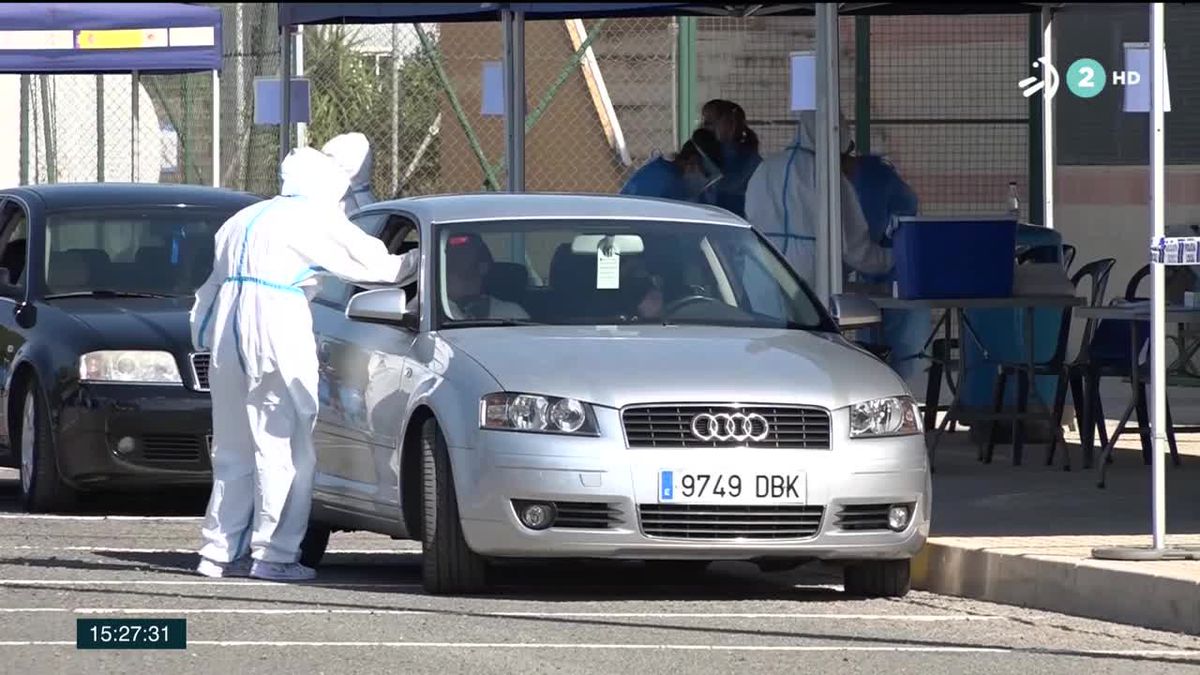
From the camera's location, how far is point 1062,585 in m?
10.1

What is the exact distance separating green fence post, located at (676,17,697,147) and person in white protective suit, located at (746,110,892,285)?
19.4 ft

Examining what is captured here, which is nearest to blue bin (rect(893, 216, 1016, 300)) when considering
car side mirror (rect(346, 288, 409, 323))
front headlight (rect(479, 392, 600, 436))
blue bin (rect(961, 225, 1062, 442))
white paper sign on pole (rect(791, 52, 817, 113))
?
blue bin (rect(961, 225, 1062, 442))

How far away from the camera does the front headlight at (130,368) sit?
44.4ft

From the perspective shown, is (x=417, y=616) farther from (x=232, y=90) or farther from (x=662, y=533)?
(x=232, y=90)

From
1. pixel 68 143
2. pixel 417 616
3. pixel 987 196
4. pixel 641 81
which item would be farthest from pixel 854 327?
pixel 68 143

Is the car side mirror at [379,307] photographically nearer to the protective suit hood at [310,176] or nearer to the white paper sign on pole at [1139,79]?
the protective suit hood at [310,176]

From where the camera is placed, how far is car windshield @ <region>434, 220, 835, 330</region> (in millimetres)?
10852

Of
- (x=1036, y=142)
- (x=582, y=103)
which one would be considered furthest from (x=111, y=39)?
(x=1036, y=142)

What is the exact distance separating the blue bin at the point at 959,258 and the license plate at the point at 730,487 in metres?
4.42

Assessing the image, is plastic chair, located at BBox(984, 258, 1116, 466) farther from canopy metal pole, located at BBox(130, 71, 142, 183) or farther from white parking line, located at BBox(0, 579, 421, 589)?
canopy metal pole, located at BBox(130, 71, 142, 183)

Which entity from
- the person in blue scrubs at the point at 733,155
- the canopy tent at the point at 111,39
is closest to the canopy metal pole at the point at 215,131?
the canopy tent at the point at 111,39

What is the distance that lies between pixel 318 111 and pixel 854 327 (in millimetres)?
21096
